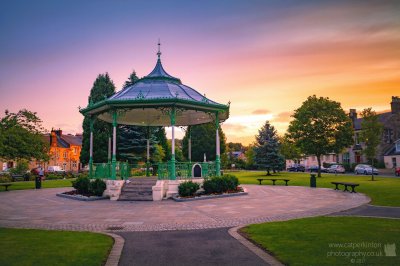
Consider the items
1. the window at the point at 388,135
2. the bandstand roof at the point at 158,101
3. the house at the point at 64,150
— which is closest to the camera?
the bandstand roof at the point at 158,101

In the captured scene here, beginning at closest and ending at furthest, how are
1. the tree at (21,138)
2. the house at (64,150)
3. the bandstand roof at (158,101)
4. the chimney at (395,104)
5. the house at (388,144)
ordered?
the bandstand roof at (158,101) → the tree at (21,138) → the house at (388,144) → the chimney at (395,104) → the house at (64,150)

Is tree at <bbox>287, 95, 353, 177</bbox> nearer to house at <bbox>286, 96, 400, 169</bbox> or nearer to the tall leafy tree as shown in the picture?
house at <bbox>286, 96, 400, 169</bbox>

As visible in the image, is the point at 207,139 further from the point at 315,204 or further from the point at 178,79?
the point at 315,204

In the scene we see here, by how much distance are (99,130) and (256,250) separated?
4344 centimetres

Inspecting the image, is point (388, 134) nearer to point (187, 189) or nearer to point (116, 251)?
point (187, 189)

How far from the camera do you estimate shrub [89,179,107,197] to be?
2127 centimetres

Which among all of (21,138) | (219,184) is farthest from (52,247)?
(21,138)

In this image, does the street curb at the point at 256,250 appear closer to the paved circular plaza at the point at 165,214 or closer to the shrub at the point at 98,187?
the paved circular plaza at the point at 165,214

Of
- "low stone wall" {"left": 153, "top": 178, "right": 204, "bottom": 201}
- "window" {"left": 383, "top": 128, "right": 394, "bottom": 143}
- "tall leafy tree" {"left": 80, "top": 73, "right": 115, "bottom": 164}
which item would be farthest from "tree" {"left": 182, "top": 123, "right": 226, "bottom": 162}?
"low stone wall" {"left": 153, "top": 178, "right": 204, "bottom": 201}

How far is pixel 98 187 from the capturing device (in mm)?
21297

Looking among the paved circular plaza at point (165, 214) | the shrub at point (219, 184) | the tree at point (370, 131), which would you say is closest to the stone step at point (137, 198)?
the paved circular plaza at point (165, 214)

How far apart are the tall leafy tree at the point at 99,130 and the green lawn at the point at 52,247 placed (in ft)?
118

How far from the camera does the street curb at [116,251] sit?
7361 millimetres

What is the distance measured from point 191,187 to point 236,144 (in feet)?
590
